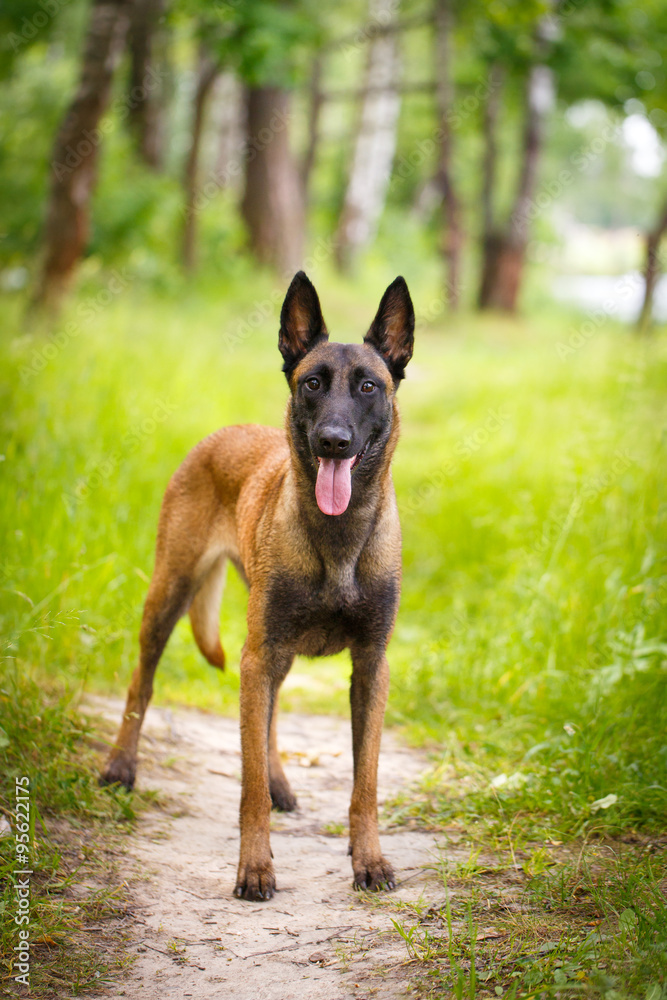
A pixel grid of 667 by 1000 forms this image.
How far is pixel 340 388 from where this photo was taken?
3393mm

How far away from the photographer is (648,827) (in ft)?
11.3

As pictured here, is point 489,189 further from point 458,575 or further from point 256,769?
point 256,769

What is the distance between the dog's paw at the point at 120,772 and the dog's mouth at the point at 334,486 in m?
1.56

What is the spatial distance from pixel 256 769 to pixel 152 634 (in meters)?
1.10

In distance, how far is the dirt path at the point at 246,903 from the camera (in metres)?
2.61

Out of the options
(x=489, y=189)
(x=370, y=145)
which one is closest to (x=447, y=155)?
(x=489, y=189)

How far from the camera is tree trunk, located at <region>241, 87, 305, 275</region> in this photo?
14016 mm

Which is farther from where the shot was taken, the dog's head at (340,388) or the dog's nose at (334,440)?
the dog's head at (340,388)
